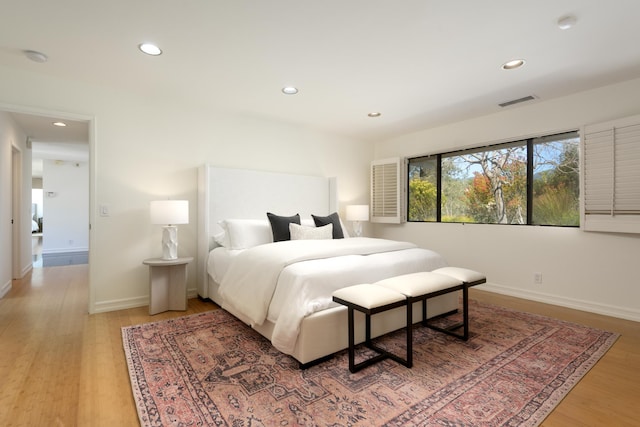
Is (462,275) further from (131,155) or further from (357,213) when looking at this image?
(131,155)

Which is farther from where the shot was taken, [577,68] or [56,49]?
[577,68]

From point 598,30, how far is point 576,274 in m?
2.49

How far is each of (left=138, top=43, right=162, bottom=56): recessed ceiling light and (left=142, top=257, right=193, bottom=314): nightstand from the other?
197 centimetres

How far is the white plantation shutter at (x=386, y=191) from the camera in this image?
16.9 feet

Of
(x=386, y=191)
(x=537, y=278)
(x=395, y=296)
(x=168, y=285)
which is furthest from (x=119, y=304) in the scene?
(x=537, y=278)

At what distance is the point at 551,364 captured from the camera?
2154 millimetres

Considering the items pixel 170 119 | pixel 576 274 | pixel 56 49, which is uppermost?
pixel 56 49

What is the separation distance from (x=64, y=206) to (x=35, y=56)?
6.69 meters

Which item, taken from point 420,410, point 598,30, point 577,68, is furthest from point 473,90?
point 420,410

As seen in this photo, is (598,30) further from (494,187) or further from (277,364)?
(277,364)

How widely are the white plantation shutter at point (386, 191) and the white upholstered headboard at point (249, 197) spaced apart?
97 centimetres

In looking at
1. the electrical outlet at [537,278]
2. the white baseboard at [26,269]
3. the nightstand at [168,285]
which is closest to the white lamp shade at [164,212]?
the nightstand at [168,285]

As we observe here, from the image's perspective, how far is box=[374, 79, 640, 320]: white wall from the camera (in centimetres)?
312

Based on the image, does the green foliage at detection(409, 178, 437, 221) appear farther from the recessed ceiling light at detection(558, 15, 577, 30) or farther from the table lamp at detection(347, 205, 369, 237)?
the recessed ceiling light at detection(558, 15, 577, 30)
